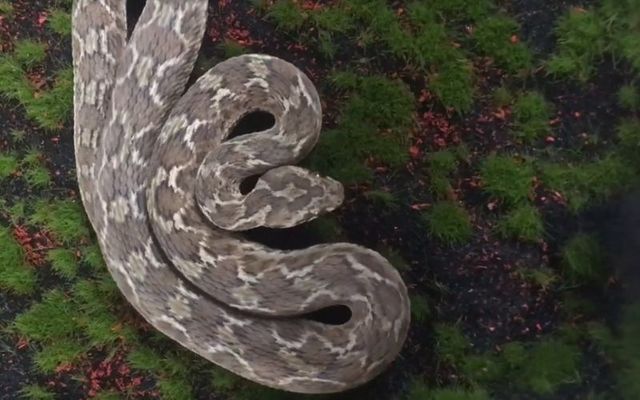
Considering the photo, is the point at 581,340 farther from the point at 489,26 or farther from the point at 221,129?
the point at 221,129

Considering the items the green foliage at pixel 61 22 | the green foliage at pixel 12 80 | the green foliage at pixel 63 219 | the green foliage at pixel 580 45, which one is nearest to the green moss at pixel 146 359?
the green foliage at pixel 63 219

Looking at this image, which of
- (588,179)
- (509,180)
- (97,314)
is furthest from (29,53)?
(588,179)

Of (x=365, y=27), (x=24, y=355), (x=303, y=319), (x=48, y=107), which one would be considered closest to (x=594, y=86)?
(x=365, y=27)

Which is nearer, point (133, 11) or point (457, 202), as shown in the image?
point (457, 202)

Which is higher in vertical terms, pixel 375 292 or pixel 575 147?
pixel 575 147

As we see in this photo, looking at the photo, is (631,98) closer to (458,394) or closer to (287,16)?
(458,394)

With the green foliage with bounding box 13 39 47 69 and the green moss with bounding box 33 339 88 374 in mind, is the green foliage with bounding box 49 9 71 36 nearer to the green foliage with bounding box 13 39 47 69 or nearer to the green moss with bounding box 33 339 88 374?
the green foliage with bounding box 13 39 47 69
